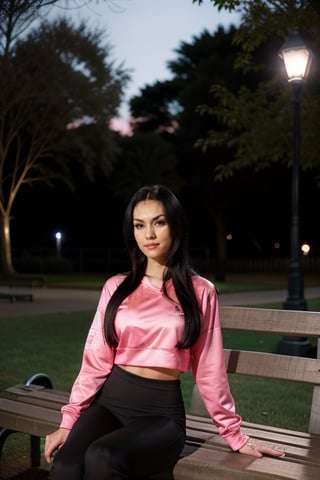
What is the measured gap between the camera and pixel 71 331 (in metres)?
10.6

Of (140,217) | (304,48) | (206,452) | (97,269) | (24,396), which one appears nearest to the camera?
(206,452)

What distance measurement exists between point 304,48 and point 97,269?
29.6 metres

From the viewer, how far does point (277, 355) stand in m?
3.35

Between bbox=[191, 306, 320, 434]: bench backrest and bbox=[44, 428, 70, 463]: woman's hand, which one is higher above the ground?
bbox=[191, 306, 320, 434]: bench backrest

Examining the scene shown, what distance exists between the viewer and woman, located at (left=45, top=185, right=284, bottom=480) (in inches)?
102

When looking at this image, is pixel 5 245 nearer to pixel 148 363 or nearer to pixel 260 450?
pixel 148 363

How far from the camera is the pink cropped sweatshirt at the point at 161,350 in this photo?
2811mm

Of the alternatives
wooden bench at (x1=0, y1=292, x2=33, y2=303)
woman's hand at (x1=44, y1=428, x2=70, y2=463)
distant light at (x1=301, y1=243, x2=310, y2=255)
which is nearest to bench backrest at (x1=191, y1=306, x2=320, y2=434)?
woman's hand at (x1=44, y1=428, x2=70, y2=463)

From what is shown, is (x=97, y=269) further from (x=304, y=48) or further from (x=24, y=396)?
(x=24, y=396)

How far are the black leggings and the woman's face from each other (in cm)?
56

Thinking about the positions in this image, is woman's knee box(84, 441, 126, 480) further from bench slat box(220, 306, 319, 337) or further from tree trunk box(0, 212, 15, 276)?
tree trunk box(0, 212, 15, 276)

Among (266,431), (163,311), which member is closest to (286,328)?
(266,431)

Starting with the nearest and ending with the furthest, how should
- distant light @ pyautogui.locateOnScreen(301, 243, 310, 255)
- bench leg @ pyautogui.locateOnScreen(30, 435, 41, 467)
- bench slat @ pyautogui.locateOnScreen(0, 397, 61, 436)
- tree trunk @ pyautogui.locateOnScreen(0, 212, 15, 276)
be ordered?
bench slat @ pyautogui.locateOnScreen(0, 397, 61, 436)
bench leg @ pyautogui.locateOnScreen(30, 435, 41, 467)
tree trunk @ pyautogui.locateOnScreen(0, 212, 15, 276)
distant light @ pyautogui.locateOnScreen(301, 243, 310, 255)

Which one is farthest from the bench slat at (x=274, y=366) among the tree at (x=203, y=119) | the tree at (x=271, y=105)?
the tree at (x=203, y=119)
